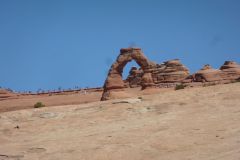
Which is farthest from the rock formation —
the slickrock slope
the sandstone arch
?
the slickrock slope

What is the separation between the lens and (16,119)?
69.3 feet

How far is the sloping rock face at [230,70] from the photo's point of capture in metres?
54.2

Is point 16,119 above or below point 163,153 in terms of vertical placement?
above

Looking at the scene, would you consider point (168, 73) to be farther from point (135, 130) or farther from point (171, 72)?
point (135, 130)

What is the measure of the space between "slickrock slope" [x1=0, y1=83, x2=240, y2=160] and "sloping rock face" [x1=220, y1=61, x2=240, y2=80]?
32772 mm

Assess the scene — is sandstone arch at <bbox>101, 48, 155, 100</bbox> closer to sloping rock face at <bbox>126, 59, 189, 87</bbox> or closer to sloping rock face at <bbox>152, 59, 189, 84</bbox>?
sloping rock face at <bbox>126, 59, 189, 87</bbox>

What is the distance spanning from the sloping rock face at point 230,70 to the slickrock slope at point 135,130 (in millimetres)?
32772

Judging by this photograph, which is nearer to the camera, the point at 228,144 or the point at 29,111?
the point at 228,144

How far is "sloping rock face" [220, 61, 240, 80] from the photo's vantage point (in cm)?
5423

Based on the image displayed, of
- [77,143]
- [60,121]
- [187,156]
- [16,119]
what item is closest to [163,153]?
[187,156]

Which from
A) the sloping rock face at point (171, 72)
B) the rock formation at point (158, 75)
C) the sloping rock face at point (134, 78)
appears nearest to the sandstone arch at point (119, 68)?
the rock formation at point (158, 75)

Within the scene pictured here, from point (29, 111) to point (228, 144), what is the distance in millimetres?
13795

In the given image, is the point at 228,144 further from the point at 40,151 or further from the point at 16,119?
the point at 16,119

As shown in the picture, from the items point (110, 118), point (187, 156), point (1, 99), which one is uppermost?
point (1, 99)
